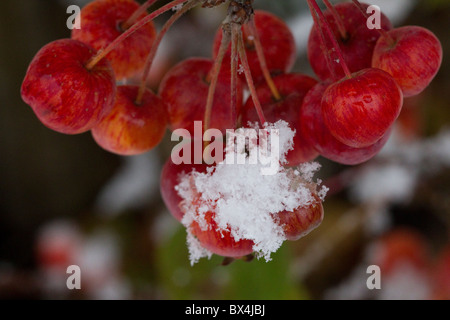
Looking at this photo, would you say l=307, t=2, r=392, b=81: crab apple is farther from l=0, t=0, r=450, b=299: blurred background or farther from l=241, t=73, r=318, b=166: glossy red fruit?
l=0, t=0, r=450, b=299: blurred background

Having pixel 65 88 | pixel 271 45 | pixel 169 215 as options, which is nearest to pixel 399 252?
pixel 169 215

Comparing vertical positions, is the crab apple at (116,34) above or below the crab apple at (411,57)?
above

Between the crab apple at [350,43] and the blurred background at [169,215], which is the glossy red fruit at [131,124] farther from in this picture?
the blurred background at [169,215]

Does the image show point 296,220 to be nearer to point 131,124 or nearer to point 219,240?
point 219,240

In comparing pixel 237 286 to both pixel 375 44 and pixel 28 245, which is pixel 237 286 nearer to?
pixel 375 44

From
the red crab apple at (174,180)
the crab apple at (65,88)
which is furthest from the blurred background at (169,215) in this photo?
the crab apple at (65,88)
